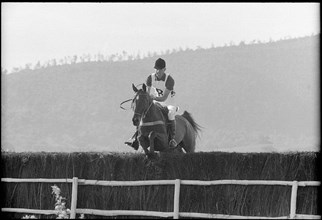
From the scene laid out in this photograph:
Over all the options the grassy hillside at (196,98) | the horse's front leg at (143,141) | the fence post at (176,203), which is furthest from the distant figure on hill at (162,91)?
the grassy hillside at (196,98)

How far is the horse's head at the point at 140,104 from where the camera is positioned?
1848cm

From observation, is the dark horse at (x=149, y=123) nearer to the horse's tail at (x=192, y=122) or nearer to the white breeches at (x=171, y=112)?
the white breeches at (x=171, y=112)

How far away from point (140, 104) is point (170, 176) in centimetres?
241

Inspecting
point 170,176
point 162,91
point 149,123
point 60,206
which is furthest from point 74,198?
point 162,91

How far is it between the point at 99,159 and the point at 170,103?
144 inches

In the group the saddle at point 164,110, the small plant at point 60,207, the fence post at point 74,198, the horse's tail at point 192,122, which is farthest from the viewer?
the horse's tail at point 192,122

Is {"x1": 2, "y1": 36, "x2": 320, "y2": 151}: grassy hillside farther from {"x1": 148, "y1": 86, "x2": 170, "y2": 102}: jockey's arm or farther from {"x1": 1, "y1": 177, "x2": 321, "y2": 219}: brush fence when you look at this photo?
{"x1": 1, "y1": 177, "x2": 321, "y2": 219}: brush fence

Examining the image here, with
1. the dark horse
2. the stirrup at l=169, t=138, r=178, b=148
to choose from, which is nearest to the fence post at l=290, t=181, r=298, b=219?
the dark horse

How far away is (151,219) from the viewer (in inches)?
659

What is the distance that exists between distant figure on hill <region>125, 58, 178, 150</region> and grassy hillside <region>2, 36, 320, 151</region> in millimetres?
89078

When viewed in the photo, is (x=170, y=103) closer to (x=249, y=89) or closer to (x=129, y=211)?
(x=129, y=211)

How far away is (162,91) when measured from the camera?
65.9ft

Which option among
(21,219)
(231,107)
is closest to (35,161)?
(21,219)

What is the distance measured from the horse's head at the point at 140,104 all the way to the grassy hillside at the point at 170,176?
133cm
